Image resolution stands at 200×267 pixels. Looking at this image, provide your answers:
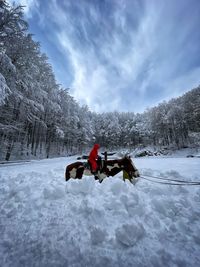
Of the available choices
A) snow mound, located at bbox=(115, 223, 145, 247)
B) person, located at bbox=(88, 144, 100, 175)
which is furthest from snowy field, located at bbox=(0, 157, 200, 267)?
person, located at bbox=(88, 144, 100, 175)

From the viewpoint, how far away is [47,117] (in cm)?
2400

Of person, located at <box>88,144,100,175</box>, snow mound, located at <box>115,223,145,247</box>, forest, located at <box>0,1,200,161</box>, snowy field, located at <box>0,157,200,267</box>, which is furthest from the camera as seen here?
forest, located at <box>0,1,200,161</box>

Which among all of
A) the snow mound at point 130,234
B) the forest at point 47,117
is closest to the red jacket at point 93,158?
the snow mound at point 130,234

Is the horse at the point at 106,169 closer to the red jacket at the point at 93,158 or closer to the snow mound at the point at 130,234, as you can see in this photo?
the red jacket at the point at 93,158

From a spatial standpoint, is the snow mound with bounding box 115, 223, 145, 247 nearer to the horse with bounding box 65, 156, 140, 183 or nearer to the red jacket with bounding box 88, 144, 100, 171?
the horse with bounding box 65, 156, 140, 183

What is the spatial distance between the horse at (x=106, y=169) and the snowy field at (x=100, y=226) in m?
0.82

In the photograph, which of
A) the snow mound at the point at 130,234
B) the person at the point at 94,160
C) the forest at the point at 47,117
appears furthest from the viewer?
the forest at the point at 47,117

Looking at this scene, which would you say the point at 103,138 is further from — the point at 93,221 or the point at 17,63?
the point at 93,221

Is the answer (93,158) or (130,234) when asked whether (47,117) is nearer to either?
(93,158)

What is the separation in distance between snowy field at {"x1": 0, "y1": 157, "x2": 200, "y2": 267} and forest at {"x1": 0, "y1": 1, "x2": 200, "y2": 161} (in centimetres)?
879

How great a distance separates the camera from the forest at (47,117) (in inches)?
519

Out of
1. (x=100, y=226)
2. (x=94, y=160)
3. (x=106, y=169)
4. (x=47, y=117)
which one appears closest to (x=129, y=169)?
(x=106, y=169)

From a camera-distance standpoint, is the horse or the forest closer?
the horse

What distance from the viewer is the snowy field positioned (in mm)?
1895
